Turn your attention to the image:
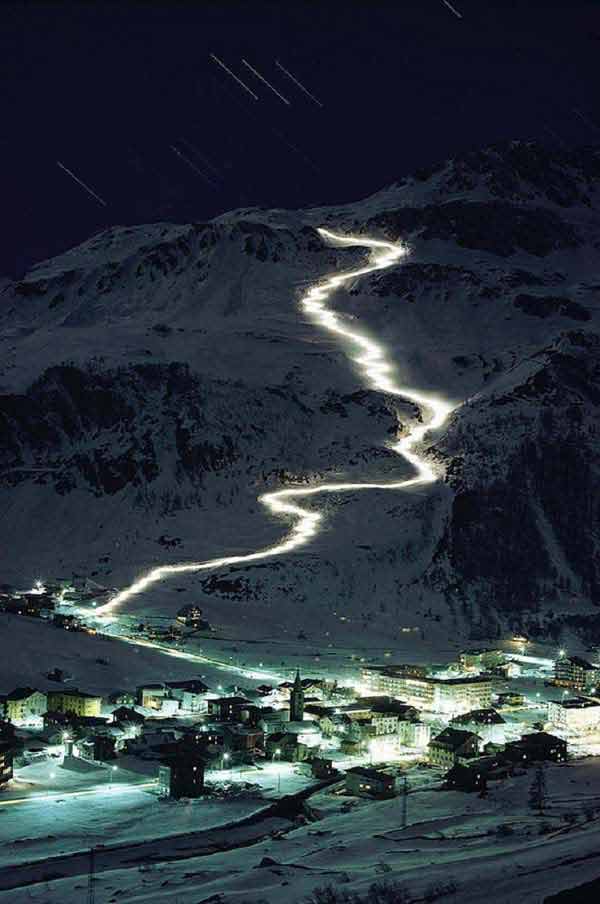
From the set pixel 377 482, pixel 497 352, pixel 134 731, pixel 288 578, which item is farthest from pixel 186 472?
pixel 134 731

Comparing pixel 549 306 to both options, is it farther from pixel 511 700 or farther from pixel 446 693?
pixel 446 693

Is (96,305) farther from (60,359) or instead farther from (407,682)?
(407,682)

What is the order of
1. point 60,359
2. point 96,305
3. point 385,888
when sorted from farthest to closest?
1. point 96,305
2. point 60,359
3. point 385,888

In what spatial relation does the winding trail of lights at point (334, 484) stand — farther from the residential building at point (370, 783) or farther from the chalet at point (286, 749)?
the residential building at point (370, 783)

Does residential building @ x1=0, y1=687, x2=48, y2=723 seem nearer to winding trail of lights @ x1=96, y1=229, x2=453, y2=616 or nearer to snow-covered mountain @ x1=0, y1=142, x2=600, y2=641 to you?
winding trail of lights @ x1=96, y1=229, x2=453, y2=616

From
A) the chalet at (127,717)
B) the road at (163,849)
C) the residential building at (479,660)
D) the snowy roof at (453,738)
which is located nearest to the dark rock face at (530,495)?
the residential building at (479,660)

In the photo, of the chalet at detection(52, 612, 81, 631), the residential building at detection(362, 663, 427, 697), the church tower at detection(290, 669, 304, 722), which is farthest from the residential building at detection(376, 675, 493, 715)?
the chalet at detection(52, 612, 81, 631)
